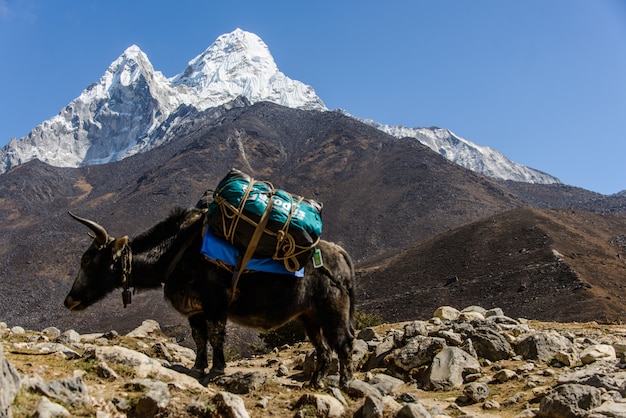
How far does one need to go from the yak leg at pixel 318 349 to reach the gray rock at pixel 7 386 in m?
3.75

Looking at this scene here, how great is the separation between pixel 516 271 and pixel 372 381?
37545 mm

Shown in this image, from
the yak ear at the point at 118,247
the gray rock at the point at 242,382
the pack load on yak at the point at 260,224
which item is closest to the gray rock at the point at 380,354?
the pack load on yak at the point at 260,224

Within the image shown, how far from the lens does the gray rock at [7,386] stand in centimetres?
354

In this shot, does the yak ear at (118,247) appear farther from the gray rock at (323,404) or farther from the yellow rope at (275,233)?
the gray rock at (323,404)

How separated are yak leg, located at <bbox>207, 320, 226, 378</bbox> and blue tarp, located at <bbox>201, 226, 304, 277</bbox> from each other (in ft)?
2.33

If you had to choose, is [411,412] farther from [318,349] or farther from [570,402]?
[318,349]

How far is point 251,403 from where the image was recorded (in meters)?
5.44

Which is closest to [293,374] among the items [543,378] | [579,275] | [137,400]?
[543,378]

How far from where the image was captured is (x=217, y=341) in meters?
6.48

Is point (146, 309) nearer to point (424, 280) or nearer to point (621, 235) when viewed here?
point (424, 280)

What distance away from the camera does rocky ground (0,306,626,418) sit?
442 centimetres

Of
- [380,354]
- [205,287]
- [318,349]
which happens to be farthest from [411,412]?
[380,354]

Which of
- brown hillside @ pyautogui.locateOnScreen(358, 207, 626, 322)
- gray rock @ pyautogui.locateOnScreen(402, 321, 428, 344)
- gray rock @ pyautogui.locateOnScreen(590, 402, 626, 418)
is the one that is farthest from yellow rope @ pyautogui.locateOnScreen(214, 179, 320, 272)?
brown hillside @ pyautogui.locateOnScreen(358, 207, 626, 322)

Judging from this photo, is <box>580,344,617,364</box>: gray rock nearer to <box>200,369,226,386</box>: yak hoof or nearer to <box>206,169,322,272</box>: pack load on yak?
<box>206,169,322,272</box>: pack load on yak
